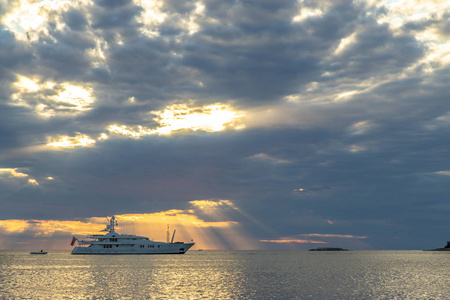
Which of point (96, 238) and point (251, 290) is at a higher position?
point (96, 238)

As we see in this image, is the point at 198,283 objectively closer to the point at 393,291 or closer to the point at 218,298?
the point at 218,298

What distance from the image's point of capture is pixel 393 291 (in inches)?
2682

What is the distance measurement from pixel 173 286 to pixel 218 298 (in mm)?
17027

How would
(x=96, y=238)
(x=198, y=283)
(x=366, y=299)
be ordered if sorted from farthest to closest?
(x=96, y=238)
(x=198, y=283)
(x=366, y=299)

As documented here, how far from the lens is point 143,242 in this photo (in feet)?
652

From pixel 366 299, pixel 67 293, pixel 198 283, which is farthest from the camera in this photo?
pixel 198 283

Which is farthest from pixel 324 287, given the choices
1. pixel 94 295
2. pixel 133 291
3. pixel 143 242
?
pixel 143 242

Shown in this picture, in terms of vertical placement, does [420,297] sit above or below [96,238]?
below

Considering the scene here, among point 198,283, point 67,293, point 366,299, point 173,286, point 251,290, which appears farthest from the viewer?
A: point 198,283

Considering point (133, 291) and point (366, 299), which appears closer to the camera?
point (366, 299)

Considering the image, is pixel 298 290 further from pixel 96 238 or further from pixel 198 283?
pixel 96 238

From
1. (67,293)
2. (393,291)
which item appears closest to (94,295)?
(67,293)

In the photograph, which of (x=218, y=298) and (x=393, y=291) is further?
(x=393, y=291)

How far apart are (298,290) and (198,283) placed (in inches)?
778
